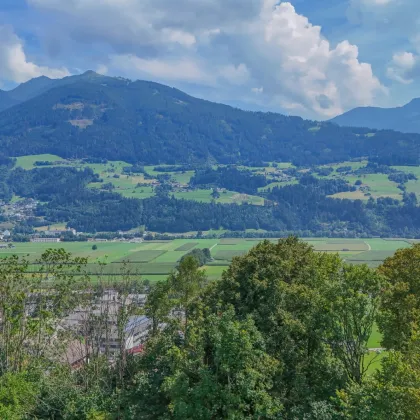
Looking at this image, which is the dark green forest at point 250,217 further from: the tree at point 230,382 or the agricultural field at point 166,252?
the tree at point 230,382

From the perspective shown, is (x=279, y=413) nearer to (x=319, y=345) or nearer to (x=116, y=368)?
(x=319, y=345)

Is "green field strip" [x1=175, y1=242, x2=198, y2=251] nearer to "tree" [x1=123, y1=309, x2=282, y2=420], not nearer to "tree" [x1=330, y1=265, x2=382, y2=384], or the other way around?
"tree" [x1=123, y1=309, x2=282, y2=420]

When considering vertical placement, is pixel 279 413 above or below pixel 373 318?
below

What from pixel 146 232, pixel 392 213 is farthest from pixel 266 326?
pixel 392 213

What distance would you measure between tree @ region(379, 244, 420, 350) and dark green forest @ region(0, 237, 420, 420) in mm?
70

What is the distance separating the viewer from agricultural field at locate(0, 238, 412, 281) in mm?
85688

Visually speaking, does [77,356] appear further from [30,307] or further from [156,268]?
[156,268]

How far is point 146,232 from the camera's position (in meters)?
166

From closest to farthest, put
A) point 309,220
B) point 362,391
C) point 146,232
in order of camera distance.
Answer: point 362,391
point 146,232
point 309,220

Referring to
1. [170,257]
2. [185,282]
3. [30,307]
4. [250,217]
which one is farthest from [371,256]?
[250,217]

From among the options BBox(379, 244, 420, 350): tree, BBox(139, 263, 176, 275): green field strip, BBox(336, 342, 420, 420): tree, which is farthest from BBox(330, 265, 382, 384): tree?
BBox(139, 263, 176, 275): green field strip

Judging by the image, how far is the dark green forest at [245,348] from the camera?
19.1m

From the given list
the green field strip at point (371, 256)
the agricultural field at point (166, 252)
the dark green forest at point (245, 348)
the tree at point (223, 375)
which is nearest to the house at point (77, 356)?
the dark green forest at point (245, 348)

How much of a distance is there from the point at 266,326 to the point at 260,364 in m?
2.59
